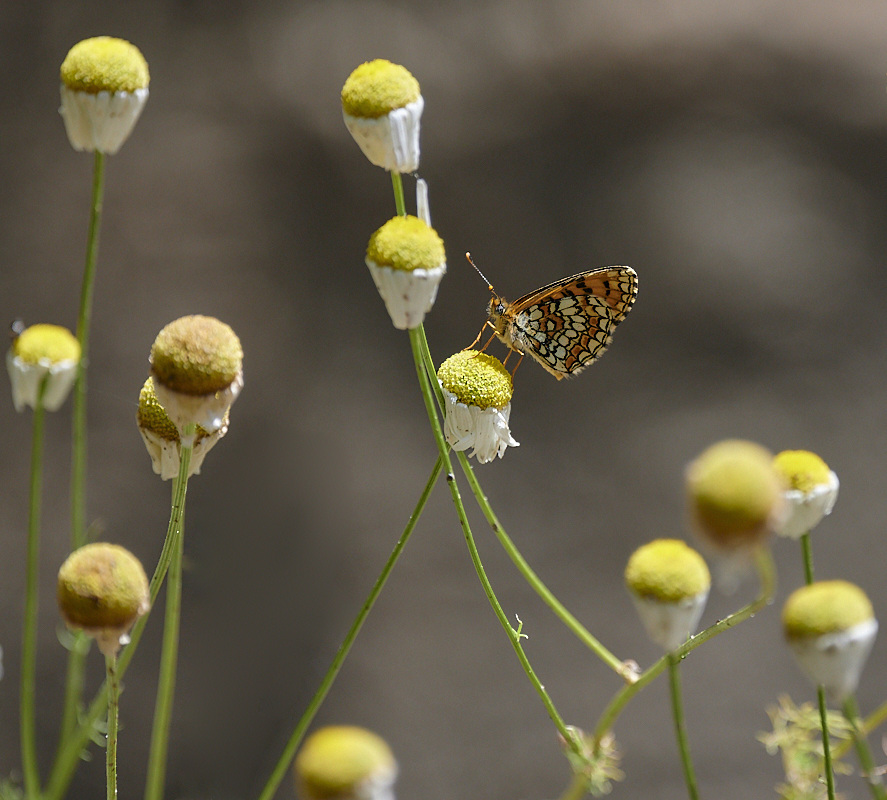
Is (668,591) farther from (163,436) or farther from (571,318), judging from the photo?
(571,318)

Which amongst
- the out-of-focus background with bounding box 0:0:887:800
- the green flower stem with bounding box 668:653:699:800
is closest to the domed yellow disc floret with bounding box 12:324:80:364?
the green flower stem with bounding box 668:653:699:800

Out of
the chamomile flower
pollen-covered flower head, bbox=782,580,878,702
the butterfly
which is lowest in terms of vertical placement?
pollen-covered flower head, bbox=782,580,878,702

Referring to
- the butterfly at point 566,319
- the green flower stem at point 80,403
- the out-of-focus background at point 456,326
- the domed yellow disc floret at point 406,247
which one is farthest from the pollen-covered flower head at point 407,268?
the out-of-focus background at point 456,326

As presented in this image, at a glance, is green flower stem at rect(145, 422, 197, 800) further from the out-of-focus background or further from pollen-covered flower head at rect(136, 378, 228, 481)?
the out-of-focus background

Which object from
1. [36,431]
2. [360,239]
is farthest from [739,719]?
[36,431]

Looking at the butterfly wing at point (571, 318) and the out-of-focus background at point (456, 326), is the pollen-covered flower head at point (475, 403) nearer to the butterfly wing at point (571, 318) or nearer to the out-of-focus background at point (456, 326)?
the butterfly wing at point (571, 318)
